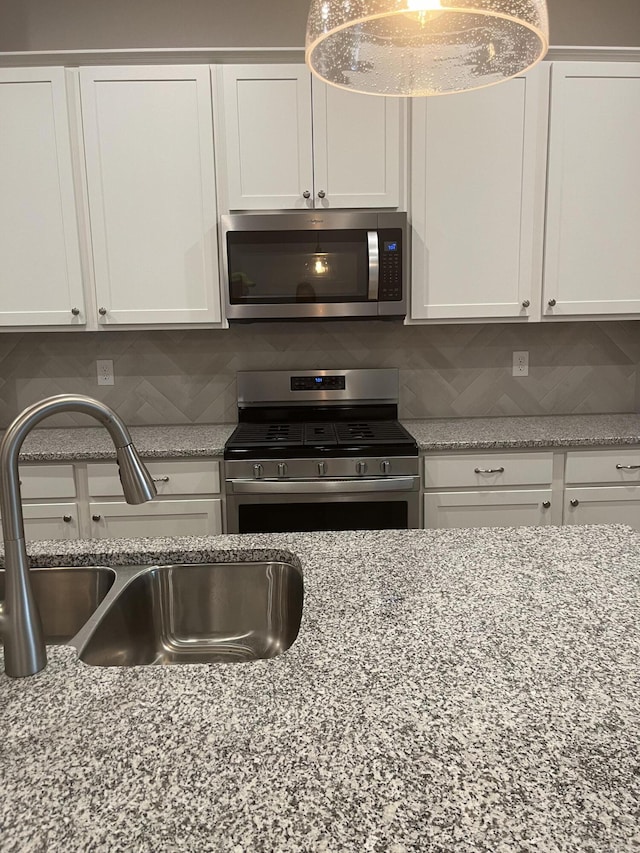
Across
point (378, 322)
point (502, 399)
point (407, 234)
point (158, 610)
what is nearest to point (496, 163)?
point (407, 234)

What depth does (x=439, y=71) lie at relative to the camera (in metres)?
1.13

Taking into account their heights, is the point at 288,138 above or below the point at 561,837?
above

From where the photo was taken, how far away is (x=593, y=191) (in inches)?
105

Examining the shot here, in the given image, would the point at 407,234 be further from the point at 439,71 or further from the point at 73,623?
the point at 73,623

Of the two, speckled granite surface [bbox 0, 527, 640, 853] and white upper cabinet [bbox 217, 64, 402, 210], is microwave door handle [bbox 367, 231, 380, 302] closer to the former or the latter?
white upper cabinet [bbox 217, 64, 402, 210]

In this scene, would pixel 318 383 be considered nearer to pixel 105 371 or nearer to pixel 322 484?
pixel 322 484

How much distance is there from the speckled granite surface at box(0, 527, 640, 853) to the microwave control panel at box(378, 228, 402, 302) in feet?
5.85

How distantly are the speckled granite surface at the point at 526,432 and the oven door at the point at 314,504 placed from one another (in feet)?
0.82

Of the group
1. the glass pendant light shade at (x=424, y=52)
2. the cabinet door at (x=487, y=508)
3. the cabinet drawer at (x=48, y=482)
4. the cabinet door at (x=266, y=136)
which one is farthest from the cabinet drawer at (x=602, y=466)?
the cabinet drawer at (x=48, y=482)

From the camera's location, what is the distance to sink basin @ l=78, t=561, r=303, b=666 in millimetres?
1261

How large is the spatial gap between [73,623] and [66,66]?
238 cm

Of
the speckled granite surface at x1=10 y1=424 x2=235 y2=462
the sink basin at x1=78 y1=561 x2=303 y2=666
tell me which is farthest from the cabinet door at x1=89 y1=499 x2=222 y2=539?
the sink basin at x1=78 y1=561 x2=303 y2=666

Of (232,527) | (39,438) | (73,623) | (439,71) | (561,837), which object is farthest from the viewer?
(39,438)

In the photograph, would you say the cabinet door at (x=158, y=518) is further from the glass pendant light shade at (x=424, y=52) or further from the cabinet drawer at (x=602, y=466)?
the glass pendant light shade at (x=424, y=52)
